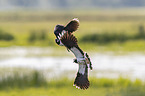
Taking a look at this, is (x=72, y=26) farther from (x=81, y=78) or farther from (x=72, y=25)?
(x=81, y=78)

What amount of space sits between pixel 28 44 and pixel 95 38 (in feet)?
14.8

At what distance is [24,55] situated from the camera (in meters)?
20.0

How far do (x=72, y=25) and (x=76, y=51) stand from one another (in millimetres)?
160

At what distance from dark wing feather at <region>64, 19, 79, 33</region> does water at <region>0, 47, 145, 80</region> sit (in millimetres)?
10916

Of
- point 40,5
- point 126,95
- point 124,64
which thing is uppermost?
point 40,5

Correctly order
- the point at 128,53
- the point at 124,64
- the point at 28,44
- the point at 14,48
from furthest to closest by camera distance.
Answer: the point at 28,44 → the point at 14,48 → the point at 128,53 → the point at 124,64

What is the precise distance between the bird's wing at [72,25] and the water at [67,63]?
10916mm

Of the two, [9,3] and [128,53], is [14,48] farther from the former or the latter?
[9,3]

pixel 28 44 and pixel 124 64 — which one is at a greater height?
pixel 28 44

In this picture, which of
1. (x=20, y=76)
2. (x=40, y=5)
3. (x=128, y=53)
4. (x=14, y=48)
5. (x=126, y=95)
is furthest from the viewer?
(x=40, y=5)

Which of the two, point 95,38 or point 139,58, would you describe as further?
point 95,38

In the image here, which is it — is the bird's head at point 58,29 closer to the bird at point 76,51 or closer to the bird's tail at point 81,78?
the bird at point 76,51

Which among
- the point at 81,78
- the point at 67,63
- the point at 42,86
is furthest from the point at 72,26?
the point at 67,63

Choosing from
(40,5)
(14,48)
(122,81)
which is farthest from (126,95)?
(40,5)
